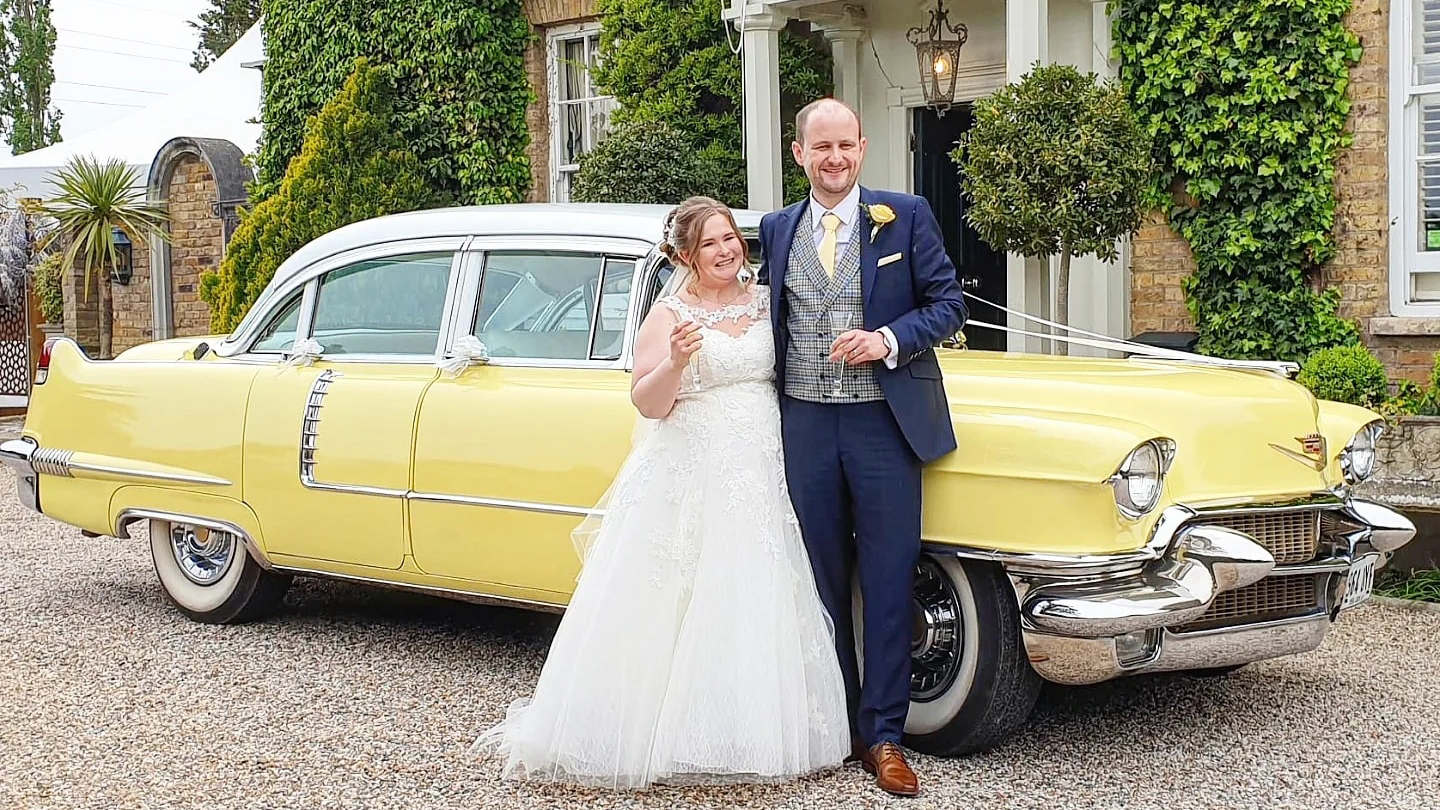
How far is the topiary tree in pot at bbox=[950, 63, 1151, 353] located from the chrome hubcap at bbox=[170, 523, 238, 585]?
4.89 metres

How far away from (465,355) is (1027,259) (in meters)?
5.36

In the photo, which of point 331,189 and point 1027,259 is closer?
point 1027,259

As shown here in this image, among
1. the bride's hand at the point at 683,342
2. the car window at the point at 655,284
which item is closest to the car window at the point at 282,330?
the car window at the point at 655,284

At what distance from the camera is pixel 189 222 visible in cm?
1612

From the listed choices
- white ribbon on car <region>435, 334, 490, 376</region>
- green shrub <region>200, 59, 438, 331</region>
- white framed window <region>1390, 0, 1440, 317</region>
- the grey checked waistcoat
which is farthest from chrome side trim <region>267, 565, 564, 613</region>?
green shrub <region>200, 59, 438, 331</region>

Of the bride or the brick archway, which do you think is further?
the brick archway

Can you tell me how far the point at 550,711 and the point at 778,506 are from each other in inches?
34.5

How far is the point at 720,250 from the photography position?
4.38 metres

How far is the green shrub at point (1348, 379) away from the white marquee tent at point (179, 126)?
11956mm

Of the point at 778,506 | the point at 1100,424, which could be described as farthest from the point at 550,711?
the point at 1100,424

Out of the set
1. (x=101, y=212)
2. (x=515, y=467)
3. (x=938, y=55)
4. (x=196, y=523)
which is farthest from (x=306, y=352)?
(x=101, y=212)

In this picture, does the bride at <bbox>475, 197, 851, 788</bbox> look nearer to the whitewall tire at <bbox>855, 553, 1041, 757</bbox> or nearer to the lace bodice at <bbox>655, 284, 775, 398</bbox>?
the lace bodice at <bbox>655, 284, 775, 398</bbox>

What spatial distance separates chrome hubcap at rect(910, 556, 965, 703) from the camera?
438 cm

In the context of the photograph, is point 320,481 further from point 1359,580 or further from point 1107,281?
point 1107,281
